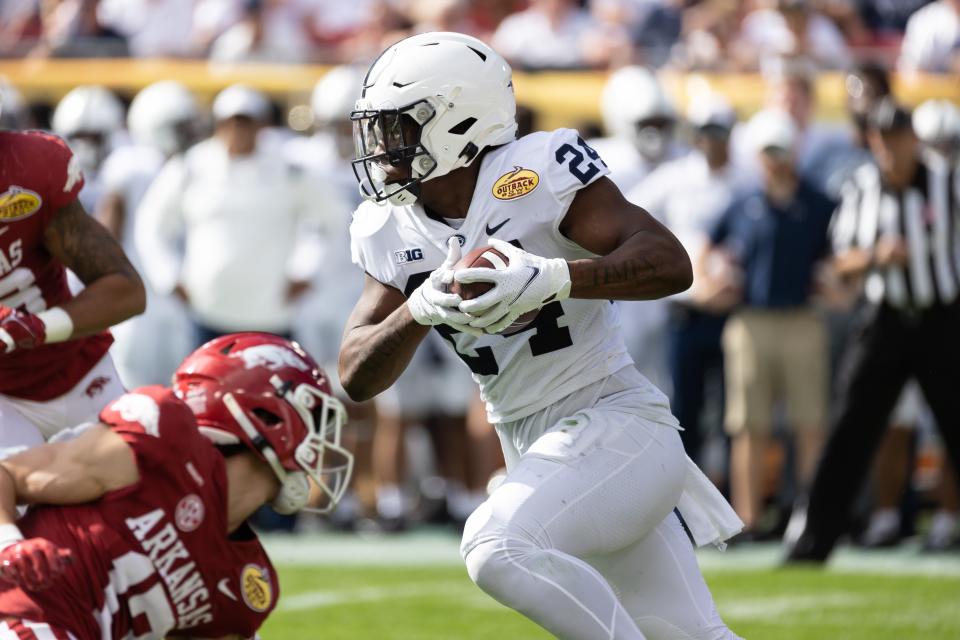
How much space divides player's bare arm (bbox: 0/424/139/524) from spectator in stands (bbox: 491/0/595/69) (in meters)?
6.58

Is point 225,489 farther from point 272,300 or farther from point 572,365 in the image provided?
point 272,300

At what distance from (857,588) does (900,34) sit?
469cm

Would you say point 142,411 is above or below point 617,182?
above

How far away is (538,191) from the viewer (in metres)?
3.65

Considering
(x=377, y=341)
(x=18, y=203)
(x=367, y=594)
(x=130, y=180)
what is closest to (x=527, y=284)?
(x=377, y=341)

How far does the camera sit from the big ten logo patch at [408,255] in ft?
12.5

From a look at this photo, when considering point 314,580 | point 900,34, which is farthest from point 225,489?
point 900,34

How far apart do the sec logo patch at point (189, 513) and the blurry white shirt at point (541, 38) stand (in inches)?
256

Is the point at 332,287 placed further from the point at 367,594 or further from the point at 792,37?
the point at 792,37

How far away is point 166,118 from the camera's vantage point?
875 centimetres

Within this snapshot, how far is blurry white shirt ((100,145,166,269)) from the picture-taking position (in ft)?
27.9

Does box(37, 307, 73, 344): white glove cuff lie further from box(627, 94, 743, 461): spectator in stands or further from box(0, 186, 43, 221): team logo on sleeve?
box(627, 94, 743, 461): spectator in stands

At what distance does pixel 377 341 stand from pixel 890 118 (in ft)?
12.8

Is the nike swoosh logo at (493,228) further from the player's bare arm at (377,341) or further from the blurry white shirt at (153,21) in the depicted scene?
the blurry white shirt at (153,21)
